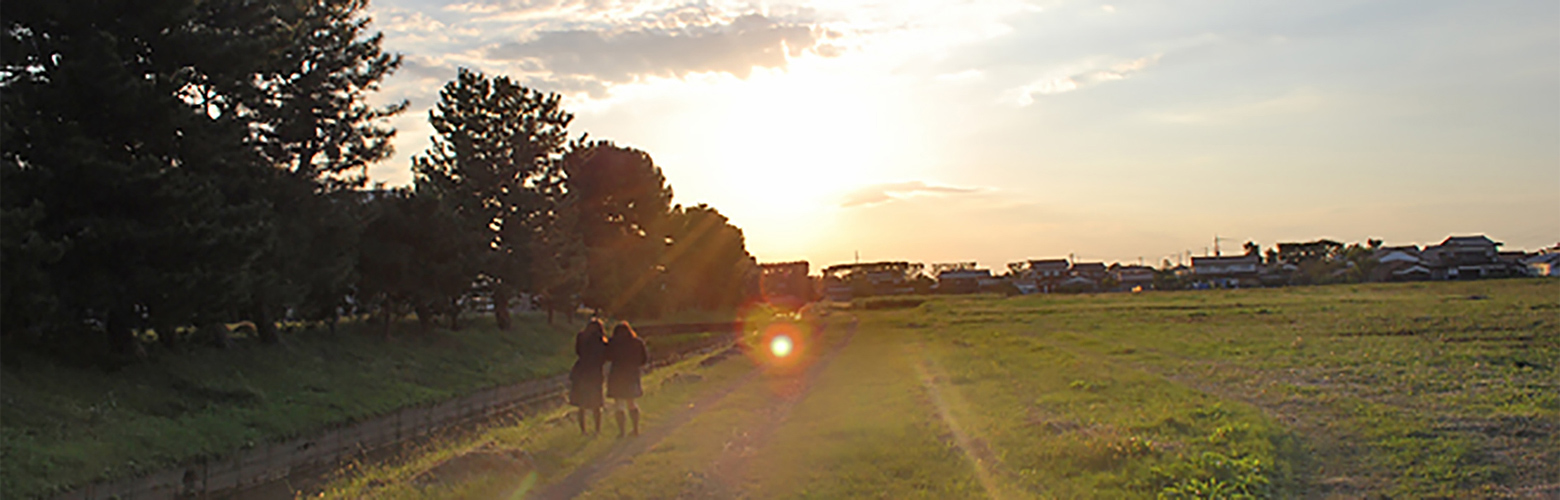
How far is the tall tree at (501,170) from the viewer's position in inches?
1865

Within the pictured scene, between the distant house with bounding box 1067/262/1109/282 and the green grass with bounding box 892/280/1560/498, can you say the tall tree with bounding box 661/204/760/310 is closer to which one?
the green grass with bounding box 892/280/1560/498

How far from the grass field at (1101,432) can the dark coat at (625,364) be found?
0.88m

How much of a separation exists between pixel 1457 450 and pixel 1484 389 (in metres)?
7.05

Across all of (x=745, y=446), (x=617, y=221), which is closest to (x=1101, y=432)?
(x=745, y=446)

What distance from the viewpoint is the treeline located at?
2228 centimetres

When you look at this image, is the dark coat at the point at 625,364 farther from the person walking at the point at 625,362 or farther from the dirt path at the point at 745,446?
the dirt path at the point at 745,446

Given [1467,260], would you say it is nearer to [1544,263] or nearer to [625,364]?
[1544,263]

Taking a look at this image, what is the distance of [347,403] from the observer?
29.3 meters

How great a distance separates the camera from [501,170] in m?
49.3

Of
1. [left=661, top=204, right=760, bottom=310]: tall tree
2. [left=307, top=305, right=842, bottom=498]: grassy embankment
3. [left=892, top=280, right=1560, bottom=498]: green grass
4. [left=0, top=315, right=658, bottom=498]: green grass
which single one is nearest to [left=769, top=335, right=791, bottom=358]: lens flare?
[left=892, top=280, right=1560, bottom=498]: green grass

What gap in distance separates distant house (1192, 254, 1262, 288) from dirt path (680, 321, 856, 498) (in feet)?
410

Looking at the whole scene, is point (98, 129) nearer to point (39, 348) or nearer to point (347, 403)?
point (39, 348)

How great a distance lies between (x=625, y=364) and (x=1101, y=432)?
7.94 m

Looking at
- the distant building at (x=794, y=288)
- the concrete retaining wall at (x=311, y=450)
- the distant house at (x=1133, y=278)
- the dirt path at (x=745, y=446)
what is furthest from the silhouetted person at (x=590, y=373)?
the distant building at (x=794, y=288)
